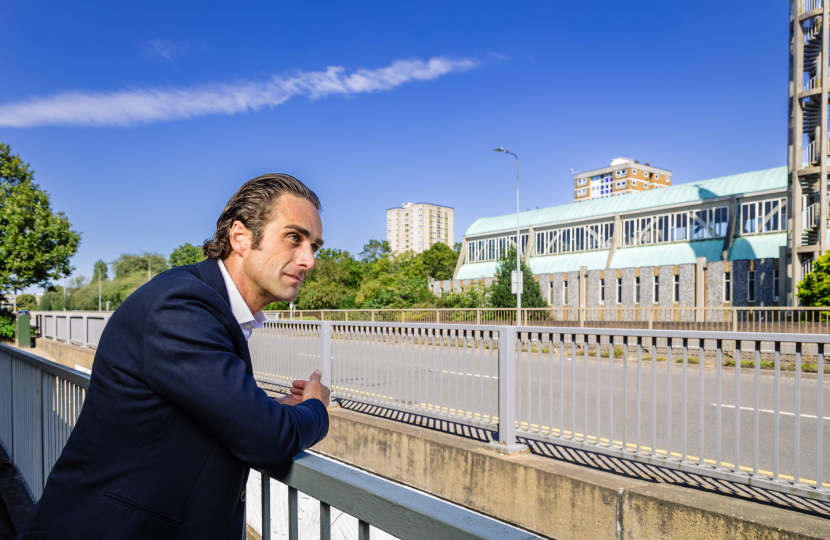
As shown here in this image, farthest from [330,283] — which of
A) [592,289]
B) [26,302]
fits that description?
[26,302]

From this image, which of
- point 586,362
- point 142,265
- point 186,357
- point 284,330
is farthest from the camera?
point 142,265

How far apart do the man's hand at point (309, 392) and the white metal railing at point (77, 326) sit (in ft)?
43.8

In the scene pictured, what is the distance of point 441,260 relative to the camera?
3337 inches

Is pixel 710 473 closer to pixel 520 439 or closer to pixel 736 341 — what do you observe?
pixel 736 341

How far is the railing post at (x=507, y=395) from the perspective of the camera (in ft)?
15.2

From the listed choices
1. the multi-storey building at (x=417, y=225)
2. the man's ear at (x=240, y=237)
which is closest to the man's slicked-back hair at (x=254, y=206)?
the man's ear at (x=240, y=237)

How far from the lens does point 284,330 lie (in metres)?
8.36

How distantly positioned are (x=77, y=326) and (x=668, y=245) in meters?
37.9

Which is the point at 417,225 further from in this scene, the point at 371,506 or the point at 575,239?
the point at 371,506

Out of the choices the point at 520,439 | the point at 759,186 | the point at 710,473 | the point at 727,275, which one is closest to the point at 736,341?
the point at 710,473

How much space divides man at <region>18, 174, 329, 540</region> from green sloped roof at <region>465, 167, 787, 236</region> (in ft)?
138

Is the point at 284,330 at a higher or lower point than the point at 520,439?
higher

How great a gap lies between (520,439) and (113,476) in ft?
13.2

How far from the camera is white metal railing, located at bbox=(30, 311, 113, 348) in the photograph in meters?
15.6
